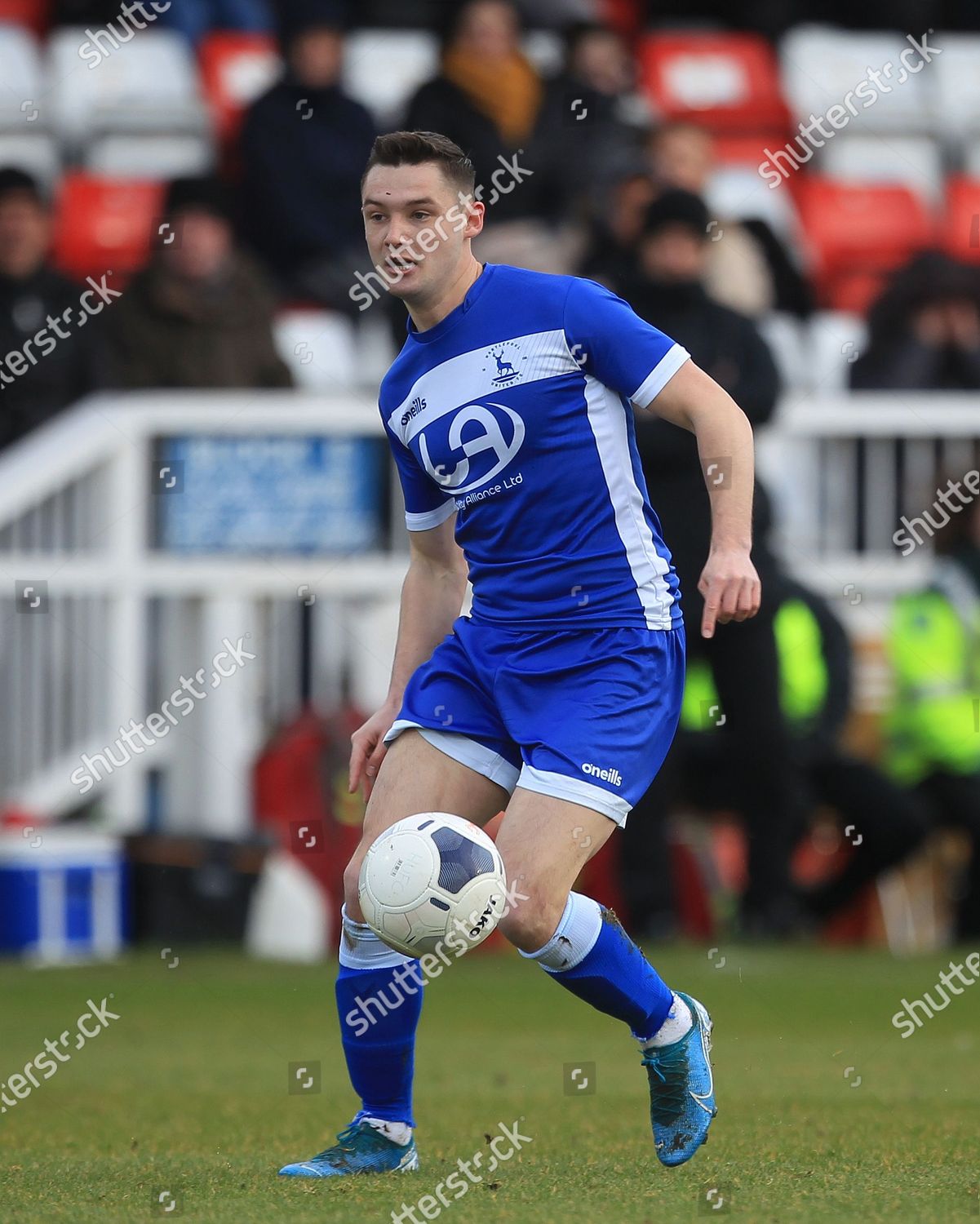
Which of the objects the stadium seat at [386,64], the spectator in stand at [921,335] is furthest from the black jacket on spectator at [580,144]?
the stadium seat at [386,64]

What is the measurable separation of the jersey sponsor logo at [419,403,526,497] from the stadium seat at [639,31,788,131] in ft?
38.1

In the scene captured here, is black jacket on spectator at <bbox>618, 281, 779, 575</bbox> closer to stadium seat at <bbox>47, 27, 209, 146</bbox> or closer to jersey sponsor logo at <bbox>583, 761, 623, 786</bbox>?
jersey sponsor logo at <bbox>583, 761, 623, 786</bbox>

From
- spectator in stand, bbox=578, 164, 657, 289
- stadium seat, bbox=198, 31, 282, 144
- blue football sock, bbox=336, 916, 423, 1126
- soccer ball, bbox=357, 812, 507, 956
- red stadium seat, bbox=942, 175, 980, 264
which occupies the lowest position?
blue football sock, bbox=336, 916, 423, 1126

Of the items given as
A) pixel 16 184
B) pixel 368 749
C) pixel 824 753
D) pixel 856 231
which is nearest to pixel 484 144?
pixel 16 184

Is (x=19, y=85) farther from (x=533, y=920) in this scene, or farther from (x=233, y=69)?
(x=533, y=920)

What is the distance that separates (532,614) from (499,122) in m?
8.56

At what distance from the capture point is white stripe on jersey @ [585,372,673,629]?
5.15m

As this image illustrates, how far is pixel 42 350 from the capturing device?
35.7 ft

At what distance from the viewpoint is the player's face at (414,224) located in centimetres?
502

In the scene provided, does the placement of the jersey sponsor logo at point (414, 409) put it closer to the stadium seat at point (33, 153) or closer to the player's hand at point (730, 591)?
the player's hand at point (730, 591)

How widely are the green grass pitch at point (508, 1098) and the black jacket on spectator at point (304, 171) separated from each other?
439 centimetres

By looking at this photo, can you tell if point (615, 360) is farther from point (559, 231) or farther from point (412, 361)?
point (559, 231)

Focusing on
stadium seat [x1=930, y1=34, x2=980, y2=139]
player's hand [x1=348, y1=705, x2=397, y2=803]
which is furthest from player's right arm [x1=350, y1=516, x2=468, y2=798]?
stadium seat [x1=930, y1=34, x2=980, y2=139]

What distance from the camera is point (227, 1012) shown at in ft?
28.4
